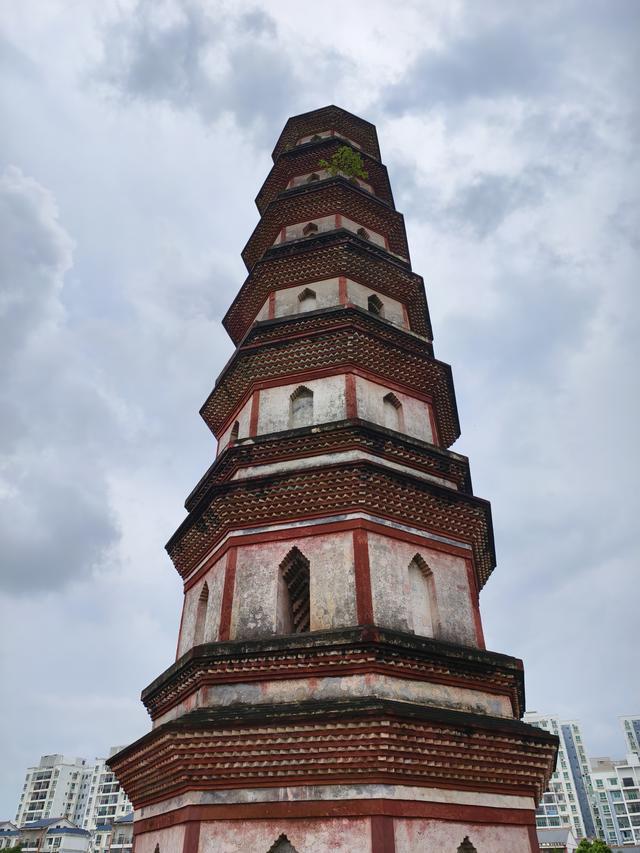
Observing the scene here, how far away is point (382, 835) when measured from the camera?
746 centimetres

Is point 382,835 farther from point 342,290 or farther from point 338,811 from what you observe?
point 342,290

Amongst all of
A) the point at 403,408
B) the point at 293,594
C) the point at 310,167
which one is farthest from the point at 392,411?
the point at 310,167

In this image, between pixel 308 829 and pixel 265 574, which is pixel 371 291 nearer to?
pixel 265 574

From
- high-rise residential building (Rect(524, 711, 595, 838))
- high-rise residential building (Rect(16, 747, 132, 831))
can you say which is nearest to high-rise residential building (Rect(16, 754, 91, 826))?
high-rise residential building (Rect(16, 747, 132, 831))

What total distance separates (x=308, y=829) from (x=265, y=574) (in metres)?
3.35

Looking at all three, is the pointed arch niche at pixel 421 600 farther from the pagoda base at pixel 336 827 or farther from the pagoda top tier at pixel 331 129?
the pagoda top tier at pixel 331 129

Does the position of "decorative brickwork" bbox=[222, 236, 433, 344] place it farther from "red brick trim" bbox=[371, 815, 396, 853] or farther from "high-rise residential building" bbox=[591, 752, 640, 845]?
"high-rise residential building" bbox=[591, 752, 640, 845]

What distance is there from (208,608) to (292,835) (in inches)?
142

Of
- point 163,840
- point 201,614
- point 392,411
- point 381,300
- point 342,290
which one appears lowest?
point 163,840

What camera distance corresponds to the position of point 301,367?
1242cm

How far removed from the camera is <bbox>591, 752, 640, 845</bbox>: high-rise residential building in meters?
71.0

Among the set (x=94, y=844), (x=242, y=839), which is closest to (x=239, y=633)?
(x=242, y=839)

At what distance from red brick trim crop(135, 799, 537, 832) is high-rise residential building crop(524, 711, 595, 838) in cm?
6431

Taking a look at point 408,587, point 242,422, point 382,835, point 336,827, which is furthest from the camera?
point 242,422
